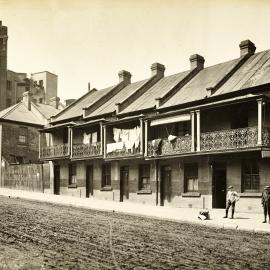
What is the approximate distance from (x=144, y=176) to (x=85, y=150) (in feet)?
16.9

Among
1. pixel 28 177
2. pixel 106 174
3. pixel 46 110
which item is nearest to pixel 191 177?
pixel 106 174

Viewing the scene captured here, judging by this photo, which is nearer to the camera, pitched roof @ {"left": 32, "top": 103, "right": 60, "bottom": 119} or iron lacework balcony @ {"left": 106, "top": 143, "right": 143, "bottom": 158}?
iron lacework balcony @ {"left": 106, "top": 143, "right": 143, "bottom": 158}

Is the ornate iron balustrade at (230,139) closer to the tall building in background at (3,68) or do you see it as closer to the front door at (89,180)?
the front door at (89,180)

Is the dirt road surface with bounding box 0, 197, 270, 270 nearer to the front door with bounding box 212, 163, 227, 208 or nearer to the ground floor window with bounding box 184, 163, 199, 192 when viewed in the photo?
the front door with bounding box 212, 163, 227, 208

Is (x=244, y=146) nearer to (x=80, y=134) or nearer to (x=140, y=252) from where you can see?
(x=140, y=252)

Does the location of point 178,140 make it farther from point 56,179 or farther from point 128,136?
point 56,179

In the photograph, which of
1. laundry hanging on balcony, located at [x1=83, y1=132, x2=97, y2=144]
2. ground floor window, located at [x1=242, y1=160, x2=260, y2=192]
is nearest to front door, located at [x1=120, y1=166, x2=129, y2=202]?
laundry hanging on balcony, located at [x1=83, y1=132, x2=97, y2=144]

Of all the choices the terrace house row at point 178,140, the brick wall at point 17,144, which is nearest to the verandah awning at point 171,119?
the terrace house row at point 178,140

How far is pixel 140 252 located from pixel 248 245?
310cm

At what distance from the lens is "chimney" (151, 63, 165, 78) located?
31.3 m

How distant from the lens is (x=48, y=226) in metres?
12.7

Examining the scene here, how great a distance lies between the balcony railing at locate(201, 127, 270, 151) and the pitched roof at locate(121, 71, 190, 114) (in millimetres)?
5549

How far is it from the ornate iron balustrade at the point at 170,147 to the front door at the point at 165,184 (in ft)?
4.06

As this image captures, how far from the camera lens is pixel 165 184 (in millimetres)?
23891
